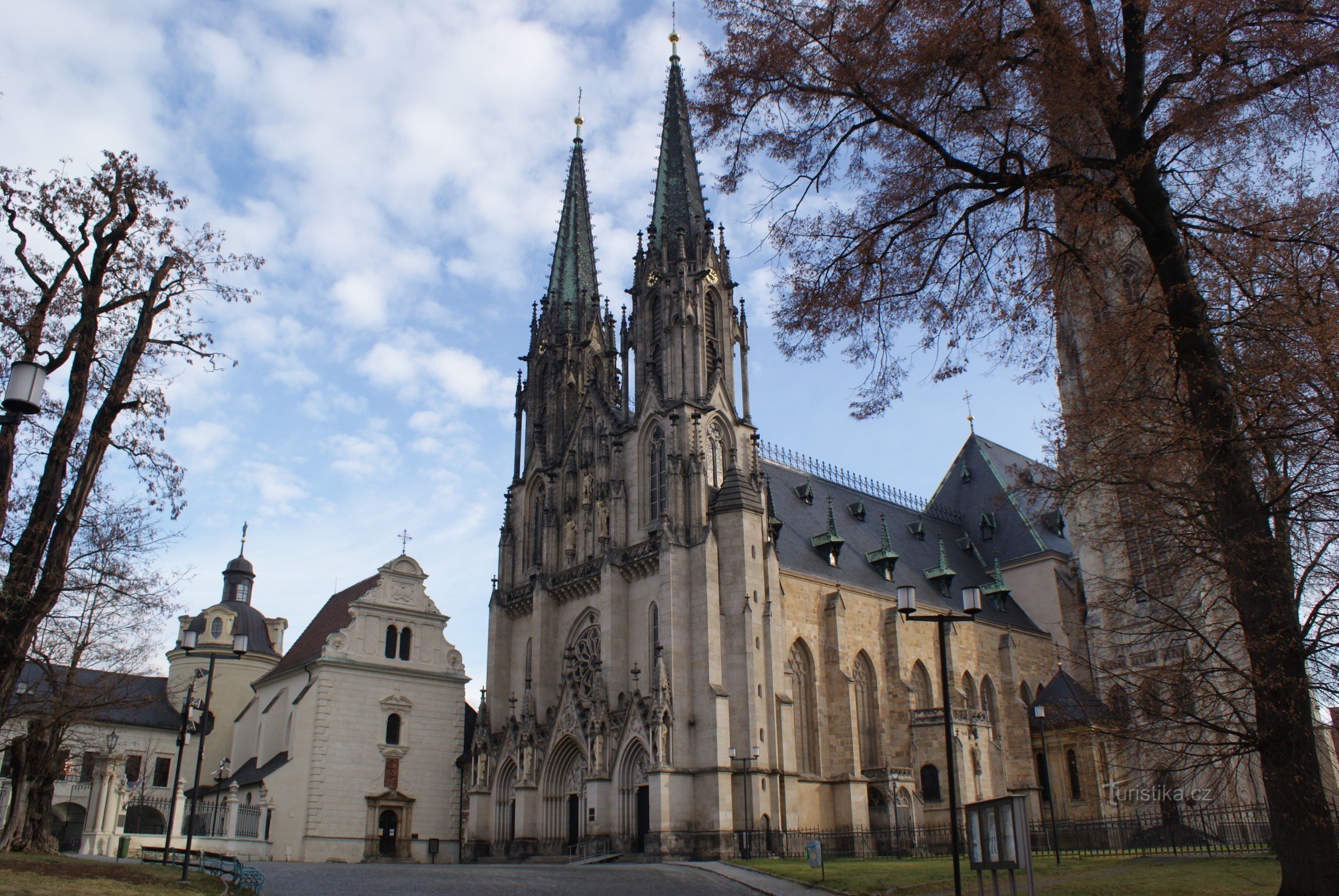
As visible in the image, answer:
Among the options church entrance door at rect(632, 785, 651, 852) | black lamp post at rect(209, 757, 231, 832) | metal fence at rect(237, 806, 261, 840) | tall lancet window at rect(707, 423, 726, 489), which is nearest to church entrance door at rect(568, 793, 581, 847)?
church entrance door at rect(632, 785, 651, 852)

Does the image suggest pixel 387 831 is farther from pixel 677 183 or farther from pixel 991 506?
pixel 991 506

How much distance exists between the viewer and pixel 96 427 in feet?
61.1

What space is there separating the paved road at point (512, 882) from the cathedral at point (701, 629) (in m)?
6.15

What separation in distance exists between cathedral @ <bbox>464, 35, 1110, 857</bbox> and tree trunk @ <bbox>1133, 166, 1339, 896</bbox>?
64.3 feet

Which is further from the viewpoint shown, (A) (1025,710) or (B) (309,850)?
(A) (1025,710)

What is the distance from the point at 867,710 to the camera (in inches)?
1667

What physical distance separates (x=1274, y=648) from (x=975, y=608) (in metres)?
8.57

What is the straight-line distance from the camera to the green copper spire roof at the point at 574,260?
53.0 metres

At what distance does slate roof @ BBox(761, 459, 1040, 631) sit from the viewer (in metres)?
44.1

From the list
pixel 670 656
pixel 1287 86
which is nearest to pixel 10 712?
pixel 670 656

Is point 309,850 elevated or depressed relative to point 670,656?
depressed

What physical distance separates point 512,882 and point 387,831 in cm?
2571

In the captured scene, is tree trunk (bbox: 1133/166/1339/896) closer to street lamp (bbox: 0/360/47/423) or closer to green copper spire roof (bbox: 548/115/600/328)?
street lamp (bbox: 0/360/47/423)

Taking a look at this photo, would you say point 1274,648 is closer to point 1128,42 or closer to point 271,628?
point 1128,42
